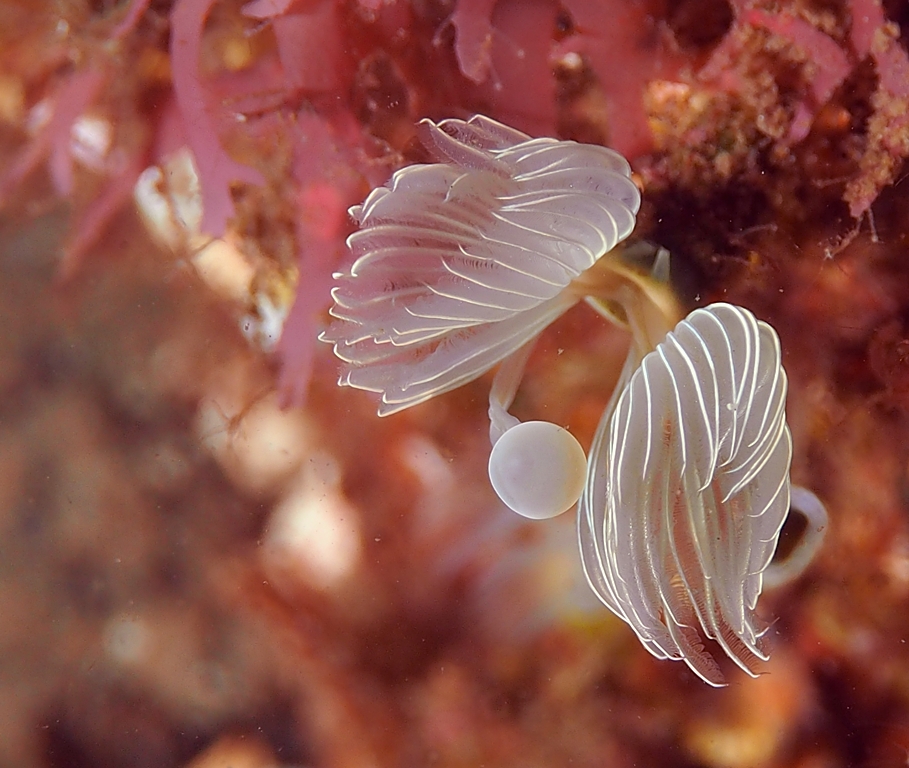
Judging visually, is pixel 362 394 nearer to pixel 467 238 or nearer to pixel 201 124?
pixel 467 238

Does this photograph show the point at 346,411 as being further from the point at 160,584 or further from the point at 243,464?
the point at 160,584

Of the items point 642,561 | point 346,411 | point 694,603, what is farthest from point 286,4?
point 694,603

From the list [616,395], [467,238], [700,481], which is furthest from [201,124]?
[700,481]

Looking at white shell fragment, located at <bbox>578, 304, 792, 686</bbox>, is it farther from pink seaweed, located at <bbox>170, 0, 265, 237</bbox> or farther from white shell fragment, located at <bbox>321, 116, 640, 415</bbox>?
pink seaweed, located at <bbox>170, 0, 265, 237</bbox>

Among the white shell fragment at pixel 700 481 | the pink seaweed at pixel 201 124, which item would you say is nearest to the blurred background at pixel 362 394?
the pink seaweed at pixel 201 124

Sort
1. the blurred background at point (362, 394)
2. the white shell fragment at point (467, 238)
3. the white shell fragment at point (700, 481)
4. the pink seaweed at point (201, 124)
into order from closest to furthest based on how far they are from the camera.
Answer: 1. the white shell fragment at point (700, 481)
2. the white shell fragment at point (467, 238)
3. the blurred background at point (362, 394)
4. the pink seaweed at point (201, 124)

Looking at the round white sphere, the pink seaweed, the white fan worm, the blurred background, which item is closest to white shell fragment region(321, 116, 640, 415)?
the white fan worm

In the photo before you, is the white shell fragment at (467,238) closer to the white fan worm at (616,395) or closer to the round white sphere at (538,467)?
the white fan worm at (616,395)
